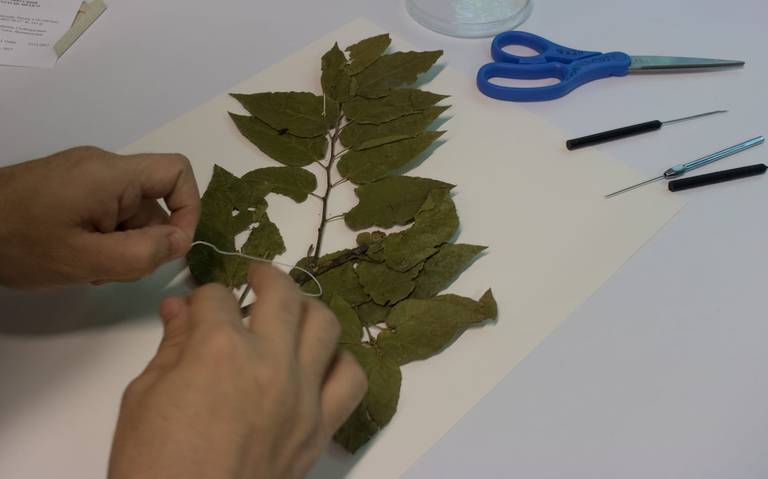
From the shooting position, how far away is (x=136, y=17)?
3.65ft

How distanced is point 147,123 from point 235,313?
541 mm

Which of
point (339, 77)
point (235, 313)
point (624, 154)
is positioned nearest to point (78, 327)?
point (235, 313)

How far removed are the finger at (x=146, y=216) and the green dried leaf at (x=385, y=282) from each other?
229 millimetres

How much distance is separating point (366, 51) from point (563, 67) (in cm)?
30

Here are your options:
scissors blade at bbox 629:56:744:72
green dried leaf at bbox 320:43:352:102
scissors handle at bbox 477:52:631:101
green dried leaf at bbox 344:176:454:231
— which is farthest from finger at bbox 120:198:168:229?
scissors blade at bbox 629:56:744:72

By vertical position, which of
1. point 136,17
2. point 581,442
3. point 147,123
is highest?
point 136,17

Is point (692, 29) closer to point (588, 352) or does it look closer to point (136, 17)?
point (588, 352)

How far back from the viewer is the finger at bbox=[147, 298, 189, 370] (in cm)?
51

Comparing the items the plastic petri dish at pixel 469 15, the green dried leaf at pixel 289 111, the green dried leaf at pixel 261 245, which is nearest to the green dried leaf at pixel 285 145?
the green dried leaf at pixel 289 111

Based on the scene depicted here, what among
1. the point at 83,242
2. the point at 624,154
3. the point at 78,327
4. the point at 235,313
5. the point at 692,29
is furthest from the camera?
the point at 692,29

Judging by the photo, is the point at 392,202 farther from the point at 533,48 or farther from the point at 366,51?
the point at 533,48

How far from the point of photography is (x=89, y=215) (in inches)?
25.0

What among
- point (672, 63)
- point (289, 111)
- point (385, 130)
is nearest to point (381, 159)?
point (385, 130)

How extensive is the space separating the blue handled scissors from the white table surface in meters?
0.02
